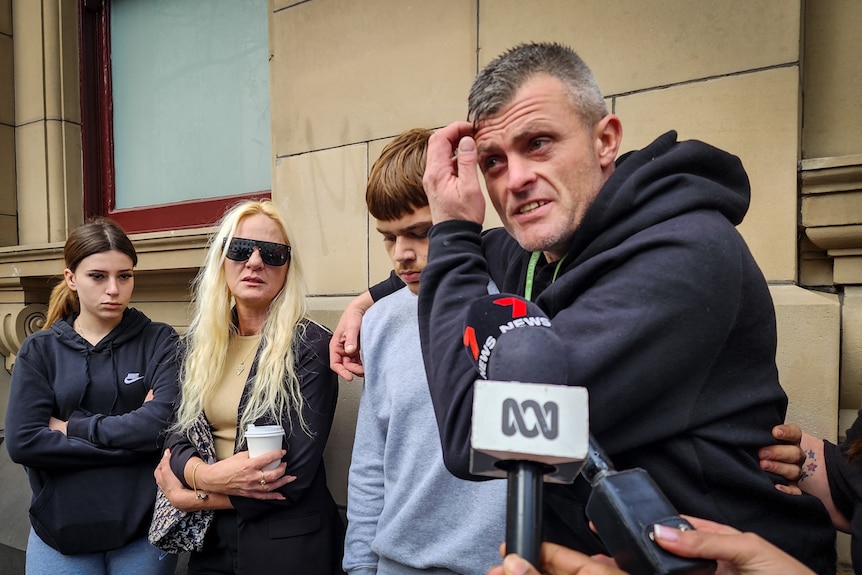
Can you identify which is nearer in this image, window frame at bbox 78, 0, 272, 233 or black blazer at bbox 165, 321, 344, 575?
black blazer at bbox 165, 321, 344, 575

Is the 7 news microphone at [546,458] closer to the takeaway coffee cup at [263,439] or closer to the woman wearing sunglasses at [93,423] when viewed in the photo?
the takeaway coffee cup at [263,439]

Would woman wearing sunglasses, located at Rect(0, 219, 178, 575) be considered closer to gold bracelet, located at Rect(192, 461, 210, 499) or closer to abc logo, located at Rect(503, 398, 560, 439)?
gold bracelet, located at Rect(192, 461, 210, 499)

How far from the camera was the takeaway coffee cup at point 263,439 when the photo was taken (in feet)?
7.54

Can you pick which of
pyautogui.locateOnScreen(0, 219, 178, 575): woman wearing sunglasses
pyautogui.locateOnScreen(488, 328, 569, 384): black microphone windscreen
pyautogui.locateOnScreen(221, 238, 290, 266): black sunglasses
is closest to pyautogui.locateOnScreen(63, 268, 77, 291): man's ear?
pyautogui.locateOnScreen(0, 219, 178, 575): woman wearing sunglasses

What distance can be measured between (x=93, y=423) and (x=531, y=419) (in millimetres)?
2708

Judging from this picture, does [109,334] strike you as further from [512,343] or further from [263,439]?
[512,343]

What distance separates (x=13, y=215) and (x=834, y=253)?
254 inches

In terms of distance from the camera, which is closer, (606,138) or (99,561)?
(606,138)

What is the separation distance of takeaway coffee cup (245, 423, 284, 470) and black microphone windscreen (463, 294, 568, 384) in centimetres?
149

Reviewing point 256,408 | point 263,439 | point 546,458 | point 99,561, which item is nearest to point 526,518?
point 546,458

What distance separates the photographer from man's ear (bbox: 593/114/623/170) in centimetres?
138

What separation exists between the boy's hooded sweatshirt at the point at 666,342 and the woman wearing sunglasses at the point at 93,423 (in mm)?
2199

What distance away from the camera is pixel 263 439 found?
2305mm

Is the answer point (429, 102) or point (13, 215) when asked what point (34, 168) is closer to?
point (13, 215)
